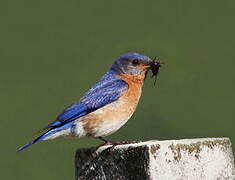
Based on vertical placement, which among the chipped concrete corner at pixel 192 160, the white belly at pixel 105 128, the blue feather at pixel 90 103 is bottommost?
the chipped concrete corner at pixel 192 160

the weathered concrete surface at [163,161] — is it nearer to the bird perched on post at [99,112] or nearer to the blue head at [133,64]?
the bird perched on post at [99,112]

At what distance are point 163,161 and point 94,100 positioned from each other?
2686 millimetres

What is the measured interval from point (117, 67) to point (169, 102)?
15.1 ft

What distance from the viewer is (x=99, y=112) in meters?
6.37

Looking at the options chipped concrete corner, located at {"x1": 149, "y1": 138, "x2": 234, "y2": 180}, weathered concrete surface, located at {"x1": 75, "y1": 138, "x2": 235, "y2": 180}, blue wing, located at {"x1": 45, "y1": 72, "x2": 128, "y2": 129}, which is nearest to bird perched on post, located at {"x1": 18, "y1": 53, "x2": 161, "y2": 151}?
blue wing, located at {"x1": 45, "y1": 72, "x2": 128, "y2": 129}

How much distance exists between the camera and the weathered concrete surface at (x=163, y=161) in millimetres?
3768

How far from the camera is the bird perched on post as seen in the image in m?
6.25

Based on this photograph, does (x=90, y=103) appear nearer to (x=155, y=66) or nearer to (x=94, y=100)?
(x=94, y=100)

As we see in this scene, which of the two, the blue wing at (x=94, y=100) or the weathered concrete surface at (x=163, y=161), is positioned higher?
the blue wing at (x=94, y=100)

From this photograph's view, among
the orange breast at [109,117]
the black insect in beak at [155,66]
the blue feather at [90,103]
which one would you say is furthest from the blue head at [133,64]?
the orange breast at [109,117]

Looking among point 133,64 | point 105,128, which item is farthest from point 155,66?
point 105,128

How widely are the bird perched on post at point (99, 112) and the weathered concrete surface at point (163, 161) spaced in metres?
1.95

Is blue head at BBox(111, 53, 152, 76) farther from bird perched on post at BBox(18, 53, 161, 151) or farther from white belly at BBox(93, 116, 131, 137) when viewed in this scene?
white belly at BBox(93, 116, 131, 137)

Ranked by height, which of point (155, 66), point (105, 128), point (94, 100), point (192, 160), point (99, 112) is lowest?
point (192, 160)
